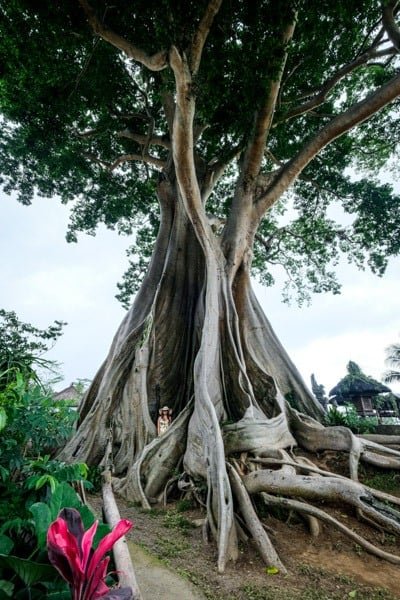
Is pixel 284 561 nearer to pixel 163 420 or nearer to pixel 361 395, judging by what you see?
pixel 163 420

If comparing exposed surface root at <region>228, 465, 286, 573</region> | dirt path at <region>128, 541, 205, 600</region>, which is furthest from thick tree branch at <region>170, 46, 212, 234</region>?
dirt path at <region>128, 541, 205, 600</region>

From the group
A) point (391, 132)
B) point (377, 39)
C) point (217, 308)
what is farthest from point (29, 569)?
point (391, 132)

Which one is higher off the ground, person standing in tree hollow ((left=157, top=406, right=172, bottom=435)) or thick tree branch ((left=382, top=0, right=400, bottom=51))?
thick tree branch ((left=382, top=0, right=400, bottom=51))

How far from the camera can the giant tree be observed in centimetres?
321

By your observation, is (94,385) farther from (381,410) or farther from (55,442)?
(381,410)

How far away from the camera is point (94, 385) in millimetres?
5141

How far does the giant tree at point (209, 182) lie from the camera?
321cm

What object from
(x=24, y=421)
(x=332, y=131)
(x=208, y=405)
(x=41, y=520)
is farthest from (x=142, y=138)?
(x=41, y=520)

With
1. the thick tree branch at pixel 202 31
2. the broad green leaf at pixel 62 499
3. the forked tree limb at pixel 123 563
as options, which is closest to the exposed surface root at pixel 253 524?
the forked tree limb at pixel 123 563

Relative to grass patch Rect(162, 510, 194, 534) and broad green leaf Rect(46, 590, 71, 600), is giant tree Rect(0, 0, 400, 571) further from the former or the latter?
broad green leaf Rect(46, 590, 71, 600)

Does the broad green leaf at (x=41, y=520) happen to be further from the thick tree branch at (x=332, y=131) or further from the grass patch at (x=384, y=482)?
the thick tree branch at (x=332, y=131)

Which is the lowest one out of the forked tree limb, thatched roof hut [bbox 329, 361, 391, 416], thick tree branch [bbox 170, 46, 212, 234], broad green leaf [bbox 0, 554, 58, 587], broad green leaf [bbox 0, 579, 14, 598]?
the forked tree limb

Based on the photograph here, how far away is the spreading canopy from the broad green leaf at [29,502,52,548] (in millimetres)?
4191

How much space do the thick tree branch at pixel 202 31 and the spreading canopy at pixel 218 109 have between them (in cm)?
3
